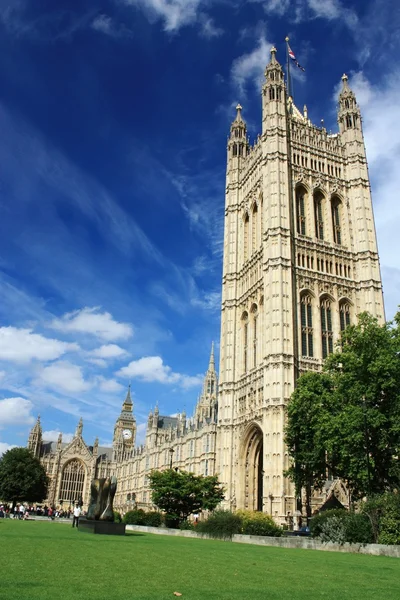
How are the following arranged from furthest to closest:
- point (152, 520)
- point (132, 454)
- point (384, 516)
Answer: point (132, 454)
point (152, 520)
point (384, 516)

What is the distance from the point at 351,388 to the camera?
27.5 m

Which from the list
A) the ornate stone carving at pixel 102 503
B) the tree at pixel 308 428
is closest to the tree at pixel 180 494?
the tree at pixel 308 428

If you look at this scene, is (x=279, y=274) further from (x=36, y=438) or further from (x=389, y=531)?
(x=36, y=438)

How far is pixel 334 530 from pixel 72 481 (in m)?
98.9

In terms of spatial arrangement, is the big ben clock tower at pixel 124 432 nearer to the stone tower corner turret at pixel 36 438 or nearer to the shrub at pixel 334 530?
the stone tower corner turret at pixel 36 438

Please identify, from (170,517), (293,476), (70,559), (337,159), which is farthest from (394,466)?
(337,159)

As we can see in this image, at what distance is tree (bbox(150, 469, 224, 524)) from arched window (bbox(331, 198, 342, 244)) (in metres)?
26.0

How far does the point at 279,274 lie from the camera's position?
4188 cm

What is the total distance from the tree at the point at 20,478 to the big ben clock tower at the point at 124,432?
144ft

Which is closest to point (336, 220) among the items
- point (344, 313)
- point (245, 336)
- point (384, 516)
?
point (344, 313)

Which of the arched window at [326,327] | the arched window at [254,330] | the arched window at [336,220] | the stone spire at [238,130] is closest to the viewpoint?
the arched window at [326,327]

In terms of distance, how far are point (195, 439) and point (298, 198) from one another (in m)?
33.2

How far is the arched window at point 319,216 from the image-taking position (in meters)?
47.8

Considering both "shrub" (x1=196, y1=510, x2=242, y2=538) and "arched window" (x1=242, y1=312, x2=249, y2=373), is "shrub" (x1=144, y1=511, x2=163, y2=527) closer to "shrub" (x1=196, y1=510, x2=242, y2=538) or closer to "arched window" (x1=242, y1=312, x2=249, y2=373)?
"shrub" (x1=196, y1=510, x2=242, y2=538)
